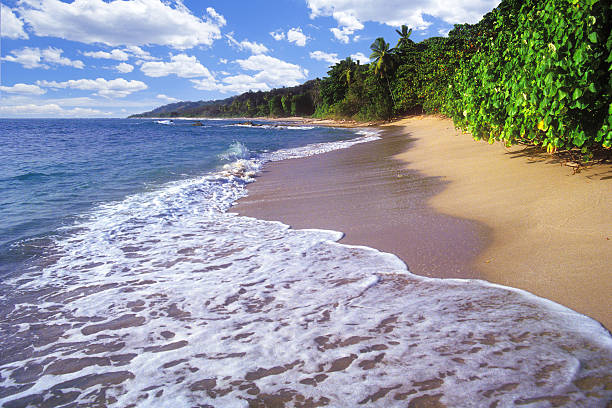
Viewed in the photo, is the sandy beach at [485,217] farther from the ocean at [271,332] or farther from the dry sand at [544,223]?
the ocean at [271,332]

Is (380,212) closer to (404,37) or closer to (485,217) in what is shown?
(485,217)

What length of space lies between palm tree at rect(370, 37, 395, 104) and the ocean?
49.5 m

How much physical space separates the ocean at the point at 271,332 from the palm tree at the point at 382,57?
163 feet

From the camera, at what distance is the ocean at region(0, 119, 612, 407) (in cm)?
212

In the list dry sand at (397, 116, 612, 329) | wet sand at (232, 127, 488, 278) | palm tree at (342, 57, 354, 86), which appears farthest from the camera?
palm tree at (342, 57, 354, 86)

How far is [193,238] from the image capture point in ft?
17.6

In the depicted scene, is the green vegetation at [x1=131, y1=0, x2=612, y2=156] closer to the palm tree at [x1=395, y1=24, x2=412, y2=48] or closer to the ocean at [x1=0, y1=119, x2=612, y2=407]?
the ocean at [x1=0, y1=119, x2=612, y2=407]

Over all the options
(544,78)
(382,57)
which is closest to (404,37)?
(382,57)

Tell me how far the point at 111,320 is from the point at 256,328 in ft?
4.58

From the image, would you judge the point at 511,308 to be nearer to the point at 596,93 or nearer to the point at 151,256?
the point at 596,93

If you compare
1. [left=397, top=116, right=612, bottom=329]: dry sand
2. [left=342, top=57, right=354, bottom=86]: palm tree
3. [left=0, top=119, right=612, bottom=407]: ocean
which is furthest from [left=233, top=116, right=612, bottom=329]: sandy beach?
[left=342, top=57, right=354, bottom=86]: palm tree

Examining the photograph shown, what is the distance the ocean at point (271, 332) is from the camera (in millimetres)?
2125

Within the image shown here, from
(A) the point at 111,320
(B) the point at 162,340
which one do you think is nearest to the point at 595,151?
(B) the point at 162,340

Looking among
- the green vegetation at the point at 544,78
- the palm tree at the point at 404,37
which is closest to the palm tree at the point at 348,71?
the palm tree at the point at 404,37
